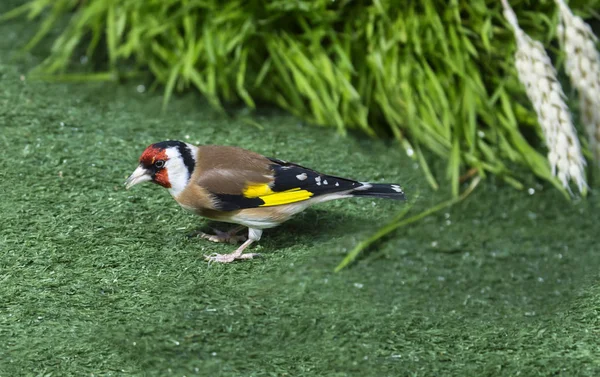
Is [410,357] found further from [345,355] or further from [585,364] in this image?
[585,364]

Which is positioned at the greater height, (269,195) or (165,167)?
(165,167)

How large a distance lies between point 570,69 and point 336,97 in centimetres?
105

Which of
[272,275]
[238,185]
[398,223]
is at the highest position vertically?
[238,185]

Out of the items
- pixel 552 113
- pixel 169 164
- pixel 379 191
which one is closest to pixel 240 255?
pixel 169 164

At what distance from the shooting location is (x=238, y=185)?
2176 mm

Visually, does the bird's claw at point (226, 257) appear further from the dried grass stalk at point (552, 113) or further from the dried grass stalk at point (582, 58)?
the dried grass stalk at point (582, 58)

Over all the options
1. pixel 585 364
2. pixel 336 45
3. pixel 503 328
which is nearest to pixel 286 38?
pixel 336 45

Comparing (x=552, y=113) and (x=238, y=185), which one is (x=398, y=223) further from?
(x=238, y=185)

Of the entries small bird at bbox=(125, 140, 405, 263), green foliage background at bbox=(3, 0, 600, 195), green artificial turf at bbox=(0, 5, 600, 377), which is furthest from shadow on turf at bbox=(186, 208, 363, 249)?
green foliage background at bbox=(3, 0, 600, 195)

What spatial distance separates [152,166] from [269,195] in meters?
0.33

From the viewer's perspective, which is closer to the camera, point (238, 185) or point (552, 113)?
point (238, 185)

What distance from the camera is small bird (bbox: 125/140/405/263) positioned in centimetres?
216

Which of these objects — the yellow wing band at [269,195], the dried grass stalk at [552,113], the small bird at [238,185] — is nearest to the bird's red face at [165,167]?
the small bird at [238,185]

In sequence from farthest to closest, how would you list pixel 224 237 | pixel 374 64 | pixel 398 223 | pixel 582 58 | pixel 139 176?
pixel 374 64
pixel 398 223
pixel 582 58
pixel 224 237
pixel 139 176
